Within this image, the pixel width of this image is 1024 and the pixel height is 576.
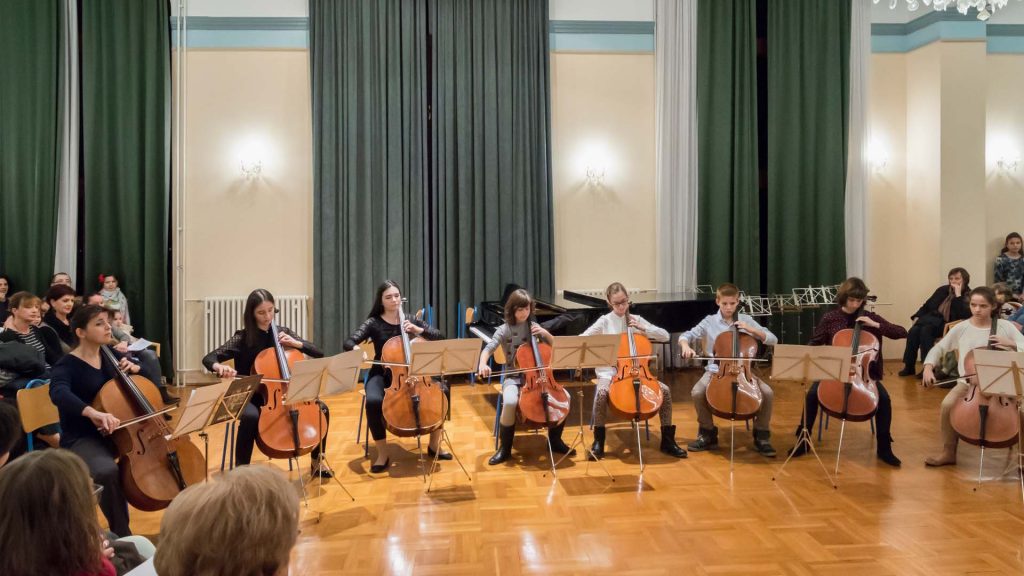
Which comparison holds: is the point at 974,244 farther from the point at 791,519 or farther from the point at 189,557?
the point at 189,557

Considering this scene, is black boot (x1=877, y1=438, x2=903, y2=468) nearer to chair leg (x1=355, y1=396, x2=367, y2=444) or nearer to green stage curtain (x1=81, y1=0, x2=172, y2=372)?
chair leg (x1=355, y1=396, x2=367, y2=444)

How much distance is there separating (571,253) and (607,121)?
153 cm

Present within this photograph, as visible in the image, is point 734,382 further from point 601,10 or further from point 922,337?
point 601,10

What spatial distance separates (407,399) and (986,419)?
3360mm

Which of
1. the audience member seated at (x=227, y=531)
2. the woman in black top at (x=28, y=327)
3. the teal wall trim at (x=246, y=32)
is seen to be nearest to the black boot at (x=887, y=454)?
the audience member seated at (x=227, y=531)

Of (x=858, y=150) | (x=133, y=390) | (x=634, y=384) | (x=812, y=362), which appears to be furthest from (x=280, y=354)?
(x=858, y=150)

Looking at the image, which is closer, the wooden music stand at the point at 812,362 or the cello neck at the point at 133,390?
the cello neck at the point at 133,390

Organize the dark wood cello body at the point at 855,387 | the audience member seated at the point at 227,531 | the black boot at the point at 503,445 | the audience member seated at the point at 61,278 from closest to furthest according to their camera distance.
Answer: the audience member seated at the point at 227,531
the dark wood cello body at the point at 855,387
the black boot at the point at 503,445
the audience member seated at the point at 61,278

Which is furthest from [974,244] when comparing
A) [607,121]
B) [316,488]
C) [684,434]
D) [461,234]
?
[316,488]

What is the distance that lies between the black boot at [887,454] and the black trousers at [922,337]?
3.35 metres

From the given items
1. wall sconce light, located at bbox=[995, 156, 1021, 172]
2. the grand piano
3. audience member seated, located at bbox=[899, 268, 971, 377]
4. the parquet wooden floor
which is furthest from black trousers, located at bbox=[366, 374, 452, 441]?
wall sconce light, located at bbox=[995, 156, 1021, 172]

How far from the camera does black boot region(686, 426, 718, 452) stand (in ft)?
17.0

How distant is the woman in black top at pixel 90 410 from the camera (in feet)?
10.8

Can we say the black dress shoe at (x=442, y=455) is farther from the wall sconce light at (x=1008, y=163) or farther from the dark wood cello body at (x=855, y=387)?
the wall sconce light at (x=1008, y=163)
